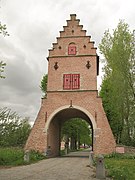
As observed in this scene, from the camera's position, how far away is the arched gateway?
2242 cm

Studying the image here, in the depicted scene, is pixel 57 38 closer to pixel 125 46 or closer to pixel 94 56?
pixel 94 56

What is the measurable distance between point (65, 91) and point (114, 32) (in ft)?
26.8

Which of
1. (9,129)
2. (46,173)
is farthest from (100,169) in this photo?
(9,129)

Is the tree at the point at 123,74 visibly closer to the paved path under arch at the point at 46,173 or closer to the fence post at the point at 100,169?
the paved path under arch at the point at 46,173

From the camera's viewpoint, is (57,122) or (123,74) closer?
(123,74)

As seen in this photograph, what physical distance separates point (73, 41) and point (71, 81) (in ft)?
14.5

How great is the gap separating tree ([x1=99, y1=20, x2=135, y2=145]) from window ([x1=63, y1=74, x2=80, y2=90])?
345 centimetres

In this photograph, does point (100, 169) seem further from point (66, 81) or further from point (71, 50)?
point (71, 50)

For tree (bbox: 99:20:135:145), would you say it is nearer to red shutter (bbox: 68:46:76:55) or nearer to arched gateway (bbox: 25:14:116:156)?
arched gateway (bbox: 25:14:116:156)

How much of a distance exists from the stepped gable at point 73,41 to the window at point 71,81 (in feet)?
7.76

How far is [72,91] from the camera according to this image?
23859 mm

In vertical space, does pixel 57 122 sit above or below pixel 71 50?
below

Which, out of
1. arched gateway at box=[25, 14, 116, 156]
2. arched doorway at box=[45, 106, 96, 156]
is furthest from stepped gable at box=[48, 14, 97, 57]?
arched doorway at box=[45, 106, 96, 156]

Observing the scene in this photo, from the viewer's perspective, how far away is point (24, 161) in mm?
16438
